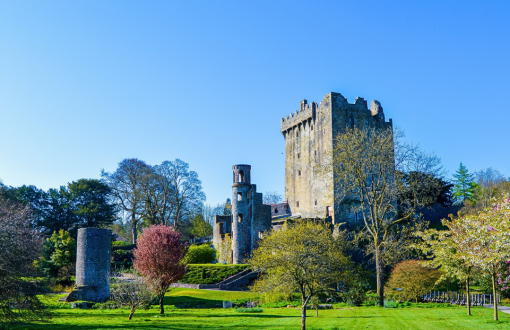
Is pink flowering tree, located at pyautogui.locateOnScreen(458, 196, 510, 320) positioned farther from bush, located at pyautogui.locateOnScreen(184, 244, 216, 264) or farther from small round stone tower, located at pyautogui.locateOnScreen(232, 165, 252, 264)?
bush, located at pyautogui.locateOnScreen(184, 244, 216, 264)

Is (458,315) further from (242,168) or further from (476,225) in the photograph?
(242,168)

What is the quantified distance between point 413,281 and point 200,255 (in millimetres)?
25201

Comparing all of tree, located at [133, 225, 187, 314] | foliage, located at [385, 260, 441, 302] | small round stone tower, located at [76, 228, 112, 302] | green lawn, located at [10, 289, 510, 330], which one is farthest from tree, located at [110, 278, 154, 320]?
foliage, located at [385, 260, 441, 302]

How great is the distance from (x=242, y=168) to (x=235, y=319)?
1123 inches

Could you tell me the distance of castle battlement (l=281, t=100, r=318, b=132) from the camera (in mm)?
52500

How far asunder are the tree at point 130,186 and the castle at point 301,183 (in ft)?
38.4

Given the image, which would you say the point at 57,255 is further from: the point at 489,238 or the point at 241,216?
the point at 489,238

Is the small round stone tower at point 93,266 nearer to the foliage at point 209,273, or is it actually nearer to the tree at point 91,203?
the foliage at point 209,273

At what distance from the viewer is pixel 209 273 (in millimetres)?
40188

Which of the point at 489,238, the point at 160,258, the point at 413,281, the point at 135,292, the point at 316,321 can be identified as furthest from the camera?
the point at 413,281

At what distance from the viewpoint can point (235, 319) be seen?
1962 centimetres

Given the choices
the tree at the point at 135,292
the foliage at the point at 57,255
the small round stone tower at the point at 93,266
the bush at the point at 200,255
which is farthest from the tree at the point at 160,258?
the bush at the point at 200,255

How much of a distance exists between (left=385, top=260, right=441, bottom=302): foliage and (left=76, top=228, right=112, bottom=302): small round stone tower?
18292 mm

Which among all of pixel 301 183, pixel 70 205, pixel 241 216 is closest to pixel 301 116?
pixel 301 183
